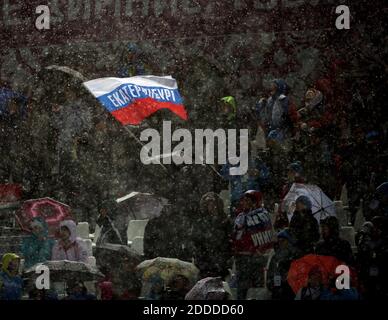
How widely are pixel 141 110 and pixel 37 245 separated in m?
1.80

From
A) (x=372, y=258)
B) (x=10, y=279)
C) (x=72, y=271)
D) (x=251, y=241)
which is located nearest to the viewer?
(x=372, y=258)

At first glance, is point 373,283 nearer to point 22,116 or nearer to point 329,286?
point 329,286

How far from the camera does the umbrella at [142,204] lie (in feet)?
32.5

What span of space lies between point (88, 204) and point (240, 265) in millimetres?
1881

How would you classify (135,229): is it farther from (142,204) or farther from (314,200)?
(314,200)

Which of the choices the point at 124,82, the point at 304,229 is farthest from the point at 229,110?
the point at 304,229

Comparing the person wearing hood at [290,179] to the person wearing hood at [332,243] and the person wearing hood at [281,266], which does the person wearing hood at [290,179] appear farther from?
the person wearing hood at [332,243]

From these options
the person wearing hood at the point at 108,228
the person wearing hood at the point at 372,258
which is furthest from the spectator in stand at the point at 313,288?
the person wearing hood at the point at 108,228

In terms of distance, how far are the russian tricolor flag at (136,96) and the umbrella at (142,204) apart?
2.67 feet

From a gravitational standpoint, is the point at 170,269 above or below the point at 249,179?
below

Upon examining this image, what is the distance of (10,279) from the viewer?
32.1 feet

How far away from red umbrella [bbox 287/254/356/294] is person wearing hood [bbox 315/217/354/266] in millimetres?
59
